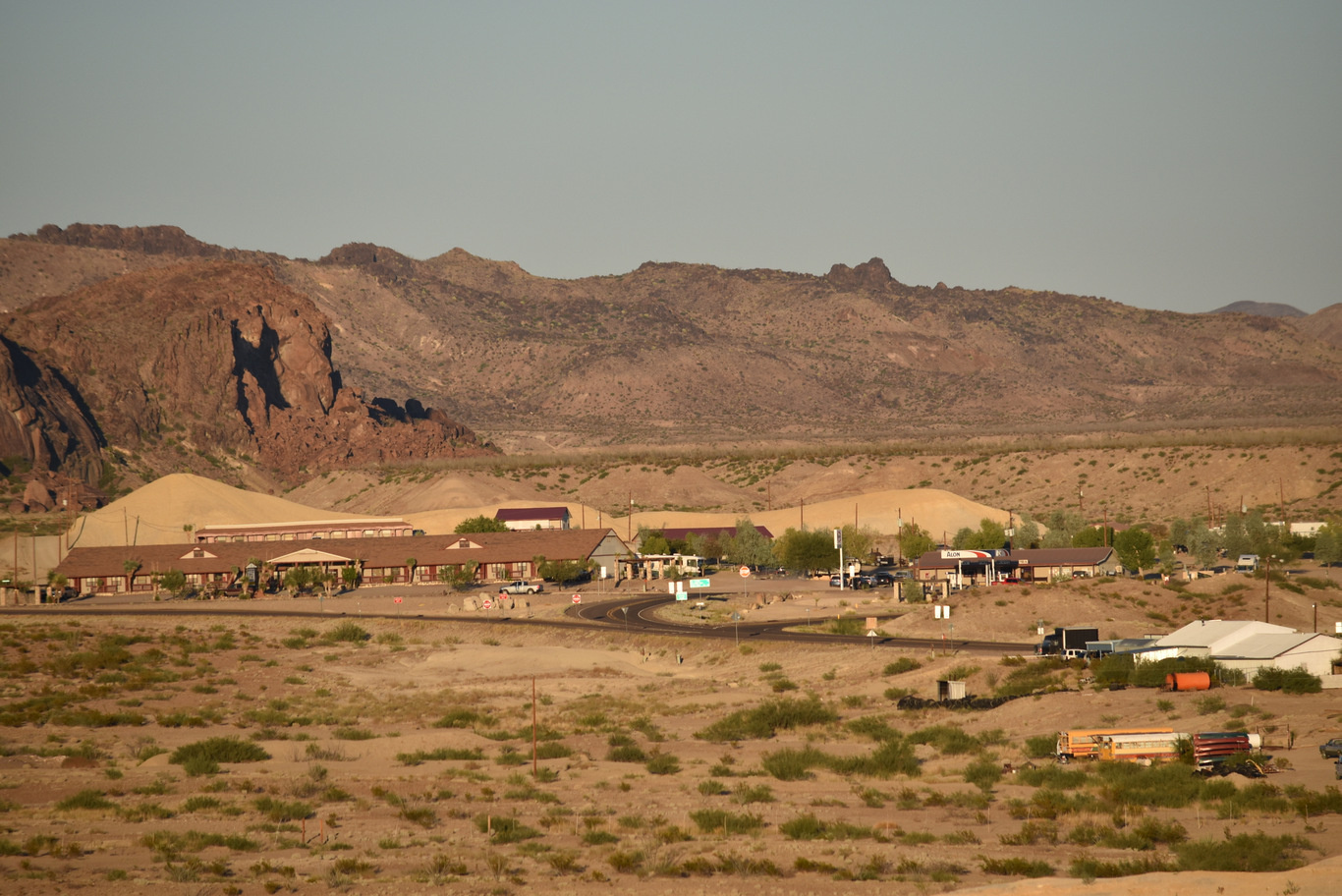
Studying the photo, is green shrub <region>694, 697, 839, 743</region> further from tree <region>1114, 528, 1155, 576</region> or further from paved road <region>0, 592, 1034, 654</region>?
tree <region>1114, 528, 1155, 576</region>

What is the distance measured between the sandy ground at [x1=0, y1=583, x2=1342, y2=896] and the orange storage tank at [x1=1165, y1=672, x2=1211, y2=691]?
3.56 ft

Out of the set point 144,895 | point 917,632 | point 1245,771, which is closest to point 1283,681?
point 1245,771

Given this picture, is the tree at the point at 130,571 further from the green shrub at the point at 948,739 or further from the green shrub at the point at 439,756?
the green shrub at the point at 948,739

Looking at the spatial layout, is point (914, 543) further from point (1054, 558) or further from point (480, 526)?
point (480, 526)

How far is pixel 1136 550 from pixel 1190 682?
45039 millimetres

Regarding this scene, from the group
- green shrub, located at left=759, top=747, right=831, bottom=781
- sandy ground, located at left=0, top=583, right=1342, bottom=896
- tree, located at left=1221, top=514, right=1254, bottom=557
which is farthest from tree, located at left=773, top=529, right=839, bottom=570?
green shrub, located at left=759, top=747, right=831, bottom=781

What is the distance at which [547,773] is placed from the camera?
35844 millimetres

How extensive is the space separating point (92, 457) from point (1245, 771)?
173 m

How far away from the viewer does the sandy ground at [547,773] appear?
25.2 meters

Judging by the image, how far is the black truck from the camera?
52.3 meters

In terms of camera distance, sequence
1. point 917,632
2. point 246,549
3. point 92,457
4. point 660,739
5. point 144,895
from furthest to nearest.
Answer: point 92,457 < point 246,549 < point 917,632 < point 660,739 < point 144,895

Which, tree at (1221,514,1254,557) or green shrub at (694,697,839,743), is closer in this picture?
green shrub at (694,697,839,743)

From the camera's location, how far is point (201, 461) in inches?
7382

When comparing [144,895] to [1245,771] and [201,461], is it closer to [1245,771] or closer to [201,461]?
[1245,771]
